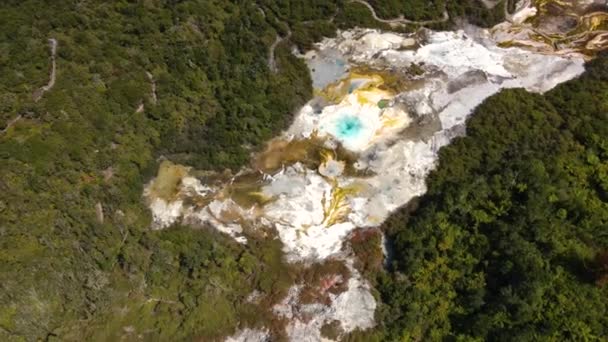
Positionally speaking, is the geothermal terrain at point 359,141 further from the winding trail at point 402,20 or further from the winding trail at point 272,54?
the winding trail at point 272,54

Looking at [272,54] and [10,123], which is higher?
[10,123]

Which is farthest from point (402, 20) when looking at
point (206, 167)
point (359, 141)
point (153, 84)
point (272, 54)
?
point (153, 84)

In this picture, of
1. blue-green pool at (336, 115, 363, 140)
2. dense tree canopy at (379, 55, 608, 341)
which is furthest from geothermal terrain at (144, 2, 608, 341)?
dense tree canopy at (379, 55, 608, 341)

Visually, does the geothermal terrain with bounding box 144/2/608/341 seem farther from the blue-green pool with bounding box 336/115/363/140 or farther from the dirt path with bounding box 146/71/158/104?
the dirt path with bounding box 146/71/158/104

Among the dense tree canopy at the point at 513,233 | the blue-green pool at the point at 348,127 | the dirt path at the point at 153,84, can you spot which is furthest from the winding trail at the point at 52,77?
the dense tree canopy at the point at 513,233

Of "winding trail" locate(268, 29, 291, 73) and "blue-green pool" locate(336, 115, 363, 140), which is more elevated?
"winding trail" locate(268, 29, 291, 73)

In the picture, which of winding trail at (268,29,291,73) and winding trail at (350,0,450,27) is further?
winding trail at (350,0,450,27)

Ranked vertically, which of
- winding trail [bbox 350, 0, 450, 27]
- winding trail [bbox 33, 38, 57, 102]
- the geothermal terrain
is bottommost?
the geothermal terrain

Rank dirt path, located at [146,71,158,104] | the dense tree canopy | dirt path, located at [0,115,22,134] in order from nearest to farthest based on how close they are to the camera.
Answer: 1. the dense tree canopy
2. dirt path, located at [0,115,22,134]
3. dirt path, located at [146,71,158,104]

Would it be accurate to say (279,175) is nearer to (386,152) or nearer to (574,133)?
(386,152)

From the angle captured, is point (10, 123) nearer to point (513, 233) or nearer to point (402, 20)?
point (402, 20)
